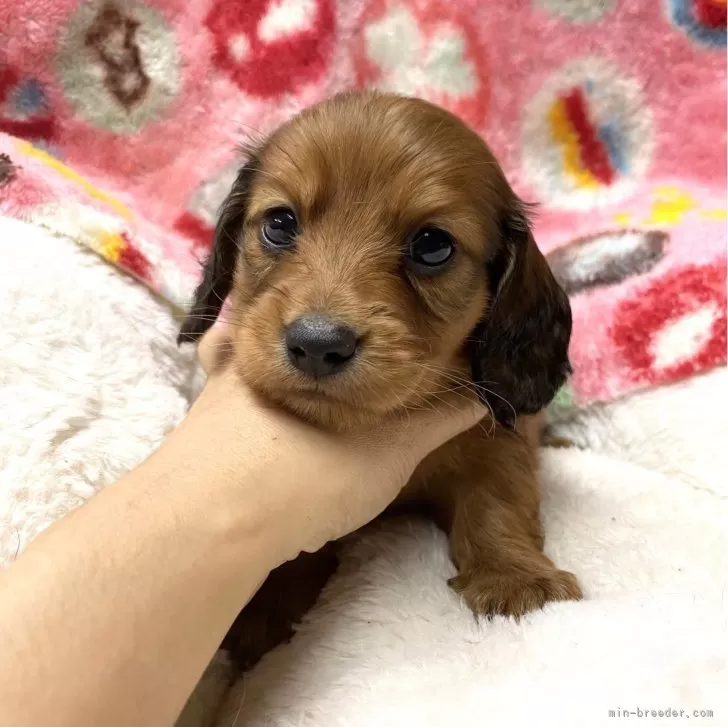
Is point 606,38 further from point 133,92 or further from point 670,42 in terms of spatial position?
point 133,92

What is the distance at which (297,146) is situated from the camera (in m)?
1.85

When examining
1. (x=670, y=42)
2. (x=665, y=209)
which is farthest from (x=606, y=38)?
(x=665, y=209)

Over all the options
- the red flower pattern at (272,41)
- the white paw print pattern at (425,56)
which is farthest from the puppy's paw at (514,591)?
the red flower pattern at (272,41)

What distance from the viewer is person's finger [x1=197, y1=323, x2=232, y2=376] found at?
6.69ft

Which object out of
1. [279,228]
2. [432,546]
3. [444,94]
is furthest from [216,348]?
[444,94]

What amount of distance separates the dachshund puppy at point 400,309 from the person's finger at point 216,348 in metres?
0.07

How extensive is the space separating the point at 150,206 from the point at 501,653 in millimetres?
→ 2143

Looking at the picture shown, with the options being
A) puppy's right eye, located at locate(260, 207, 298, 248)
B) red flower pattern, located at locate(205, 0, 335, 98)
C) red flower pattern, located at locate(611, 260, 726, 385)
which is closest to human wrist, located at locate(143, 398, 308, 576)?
puppy's right eye, located at locate(260, 207, 298, 248)

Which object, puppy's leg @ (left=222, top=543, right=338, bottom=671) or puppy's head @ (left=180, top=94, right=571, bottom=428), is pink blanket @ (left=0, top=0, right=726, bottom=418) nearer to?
puppy's head @ (left=180, top=94, right=571, bottom=428)

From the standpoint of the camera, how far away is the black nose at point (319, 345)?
1.47m

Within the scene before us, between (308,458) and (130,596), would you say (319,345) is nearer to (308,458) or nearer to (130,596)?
(308,458)

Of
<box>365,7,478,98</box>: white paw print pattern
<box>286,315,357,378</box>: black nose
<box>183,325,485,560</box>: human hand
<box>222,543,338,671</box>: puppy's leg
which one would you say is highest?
<box>365,7,478,98</box>: white paw print pattern

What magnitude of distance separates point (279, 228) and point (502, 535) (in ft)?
3.06

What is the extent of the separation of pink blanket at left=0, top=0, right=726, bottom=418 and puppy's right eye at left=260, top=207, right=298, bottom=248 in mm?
913
